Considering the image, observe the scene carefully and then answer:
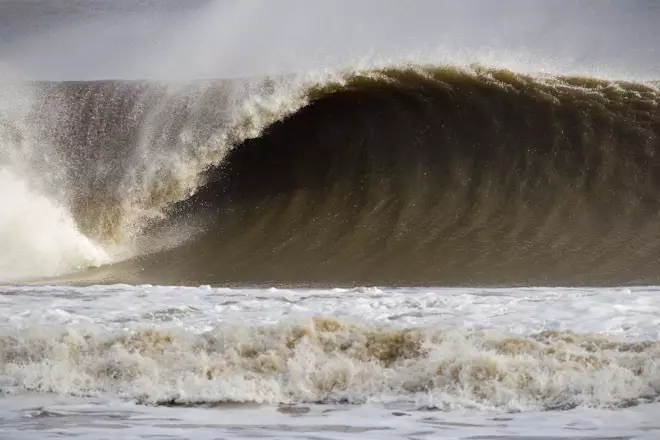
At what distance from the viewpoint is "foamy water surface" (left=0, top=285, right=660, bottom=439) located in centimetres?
426

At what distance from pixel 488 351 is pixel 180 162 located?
24.7 feet

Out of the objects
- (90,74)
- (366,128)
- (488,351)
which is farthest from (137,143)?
(488,351)

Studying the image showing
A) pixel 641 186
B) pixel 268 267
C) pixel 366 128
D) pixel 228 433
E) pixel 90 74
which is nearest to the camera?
pixel 228 433

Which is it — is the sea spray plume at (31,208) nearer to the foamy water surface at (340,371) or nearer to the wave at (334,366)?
the foamy water surface at (340,371)

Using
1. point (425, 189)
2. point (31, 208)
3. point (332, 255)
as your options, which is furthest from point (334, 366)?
point (31, 208)

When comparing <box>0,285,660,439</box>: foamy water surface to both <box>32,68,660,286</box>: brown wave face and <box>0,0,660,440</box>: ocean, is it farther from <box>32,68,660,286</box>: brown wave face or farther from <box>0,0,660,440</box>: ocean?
<box>32,68,660,286</box>: brown wave face

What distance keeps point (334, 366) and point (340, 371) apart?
0.20ft

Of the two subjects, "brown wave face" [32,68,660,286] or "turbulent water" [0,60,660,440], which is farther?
"brown wave face" [32,68,660,286]

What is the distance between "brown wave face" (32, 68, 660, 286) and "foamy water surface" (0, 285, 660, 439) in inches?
86.7

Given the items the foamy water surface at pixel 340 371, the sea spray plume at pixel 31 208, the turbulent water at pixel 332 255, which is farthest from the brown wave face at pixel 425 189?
the foamy water surface at pixel 340 371

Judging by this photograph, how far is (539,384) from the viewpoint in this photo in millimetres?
4586

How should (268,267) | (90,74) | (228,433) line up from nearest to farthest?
(228,433)
(268,267)
(90,74)

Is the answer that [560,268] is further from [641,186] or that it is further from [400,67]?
[400,67]

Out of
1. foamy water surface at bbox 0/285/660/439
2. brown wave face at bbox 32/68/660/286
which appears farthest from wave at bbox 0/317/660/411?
brown wave face at bbox 32/68/660/286
